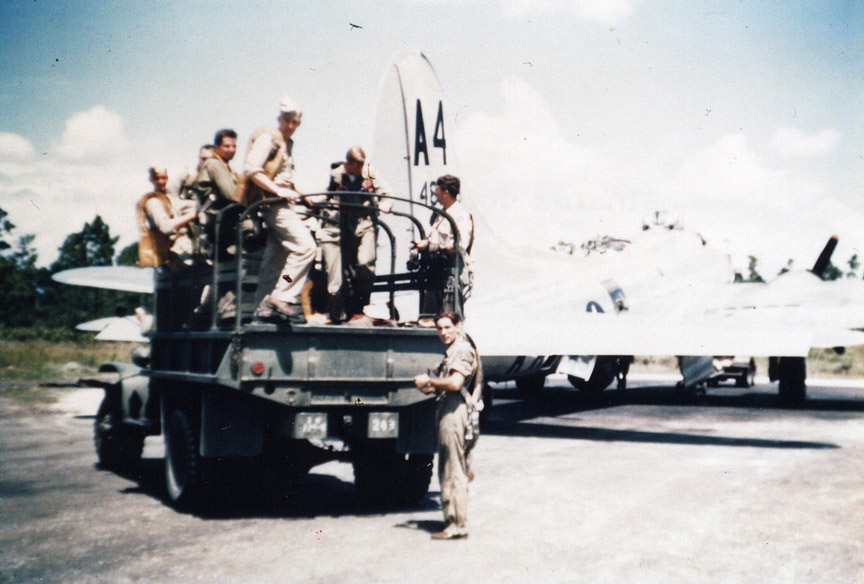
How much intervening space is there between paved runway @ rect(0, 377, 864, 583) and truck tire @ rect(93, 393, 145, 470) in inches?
9.6

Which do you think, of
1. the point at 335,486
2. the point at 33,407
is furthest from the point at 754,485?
the point at 33,407

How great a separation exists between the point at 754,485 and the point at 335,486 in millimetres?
4753

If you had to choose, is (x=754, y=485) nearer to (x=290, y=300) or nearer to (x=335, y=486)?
(x=335, y=486)

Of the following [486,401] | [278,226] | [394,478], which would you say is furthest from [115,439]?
[486,401]

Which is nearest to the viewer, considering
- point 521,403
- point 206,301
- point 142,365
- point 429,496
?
point 206,301

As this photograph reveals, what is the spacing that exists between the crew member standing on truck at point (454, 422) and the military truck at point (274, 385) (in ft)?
2.23

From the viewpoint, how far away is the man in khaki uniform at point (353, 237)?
909cm

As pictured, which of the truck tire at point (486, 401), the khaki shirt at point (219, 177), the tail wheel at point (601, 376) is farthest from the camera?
the tail wheel at point (601, 376)

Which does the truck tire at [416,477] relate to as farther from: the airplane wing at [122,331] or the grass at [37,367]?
the grass at [37,367]

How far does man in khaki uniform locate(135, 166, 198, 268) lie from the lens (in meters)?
9.25

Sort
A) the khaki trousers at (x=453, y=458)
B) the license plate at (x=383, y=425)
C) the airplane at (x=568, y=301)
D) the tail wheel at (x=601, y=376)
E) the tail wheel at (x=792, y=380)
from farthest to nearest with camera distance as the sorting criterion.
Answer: the tail wheel at (x=601, y=376)
the tail wheel at (x=792, y=380)
the airplane at (x=568, y=301)
the license plate at (x=383, y=425)
the khaki trousers at (x=453, y=458)

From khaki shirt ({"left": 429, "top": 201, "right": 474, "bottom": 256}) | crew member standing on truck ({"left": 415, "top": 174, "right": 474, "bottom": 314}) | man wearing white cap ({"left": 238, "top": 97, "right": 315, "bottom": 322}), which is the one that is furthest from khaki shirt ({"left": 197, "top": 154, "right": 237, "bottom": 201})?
khaki shirt ({"left": 429, "top": 201, "right": 474, "bottom": 256})

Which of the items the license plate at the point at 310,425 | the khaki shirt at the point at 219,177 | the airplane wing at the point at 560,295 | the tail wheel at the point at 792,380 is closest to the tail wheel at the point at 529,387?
the airplane wing at the point at 560,295

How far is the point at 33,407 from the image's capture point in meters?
19.4
